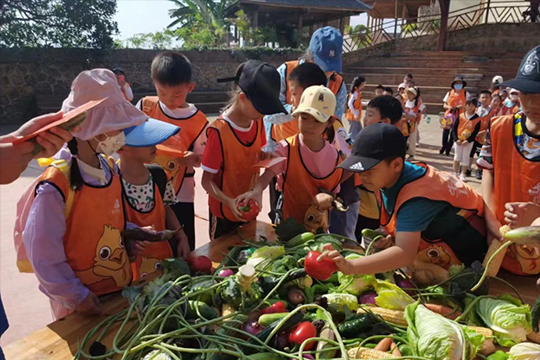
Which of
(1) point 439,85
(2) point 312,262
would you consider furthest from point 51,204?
(1) point 439,85

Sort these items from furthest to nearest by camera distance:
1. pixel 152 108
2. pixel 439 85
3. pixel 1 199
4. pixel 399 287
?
pixel 439 85
pixel 1 199
pixel 152 108
pixel 399 287

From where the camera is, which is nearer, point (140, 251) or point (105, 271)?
point (105, 271)

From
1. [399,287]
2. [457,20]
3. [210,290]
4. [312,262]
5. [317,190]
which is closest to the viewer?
[312,262]

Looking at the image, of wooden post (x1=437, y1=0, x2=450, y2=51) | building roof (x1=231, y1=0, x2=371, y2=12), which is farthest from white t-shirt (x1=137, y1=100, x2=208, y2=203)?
wooden post (x1=437, y1=0, x2=450, y2=51)

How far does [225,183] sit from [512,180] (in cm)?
161

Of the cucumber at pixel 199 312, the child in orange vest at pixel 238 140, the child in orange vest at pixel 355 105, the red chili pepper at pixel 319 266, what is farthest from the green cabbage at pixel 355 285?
the child in orange vest at pixel 355 105

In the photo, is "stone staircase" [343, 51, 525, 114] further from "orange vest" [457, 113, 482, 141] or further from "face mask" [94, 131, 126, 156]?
"face mask" [94, 131, 126, 156]

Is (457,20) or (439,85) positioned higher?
(457,20)

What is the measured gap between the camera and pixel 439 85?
1716cm

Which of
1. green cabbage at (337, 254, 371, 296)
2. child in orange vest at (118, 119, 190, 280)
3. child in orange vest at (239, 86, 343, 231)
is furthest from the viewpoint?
child in orange vest at (239, 86, 343, 231)

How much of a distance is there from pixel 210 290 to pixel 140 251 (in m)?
0.48

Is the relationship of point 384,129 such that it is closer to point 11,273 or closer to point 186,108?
point 186,108

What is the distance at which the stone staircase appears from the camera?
53.7 ft

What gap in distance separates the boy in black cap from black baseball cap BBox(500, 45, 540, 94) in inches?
20.6
